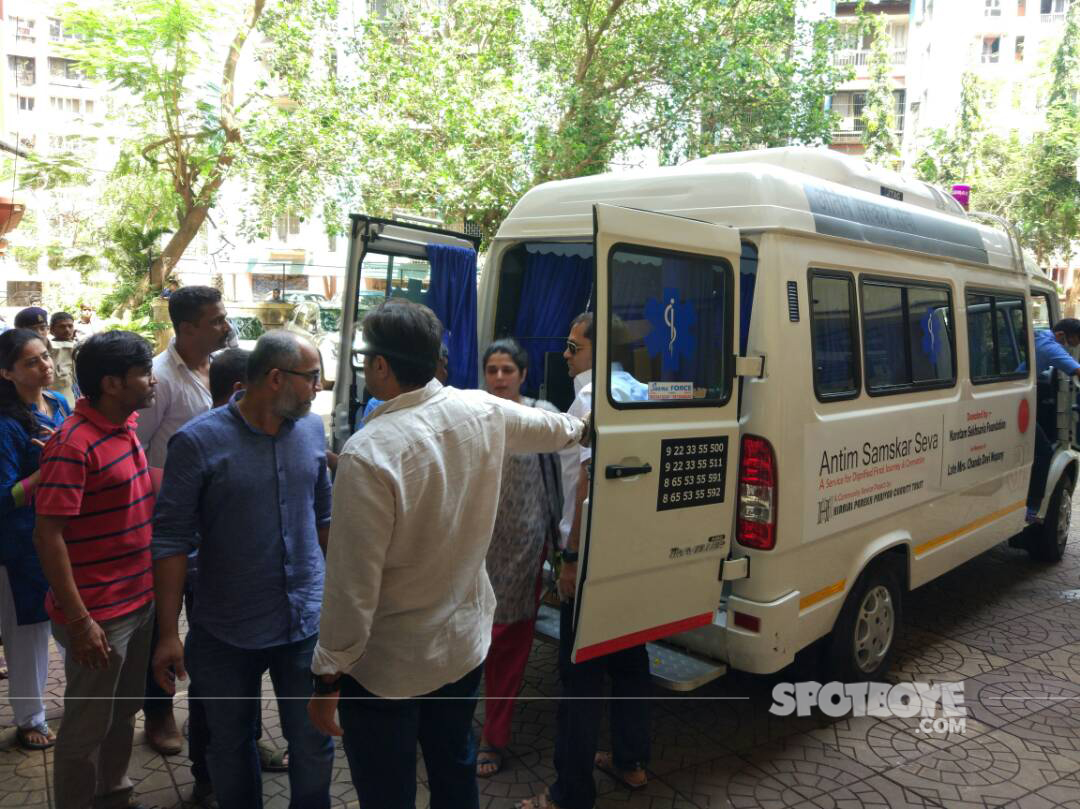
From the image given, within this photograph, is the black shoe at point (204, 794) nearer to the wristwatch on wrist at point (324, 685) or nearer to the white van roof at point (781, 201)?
the wristwatch on wrist at point (324, 685)

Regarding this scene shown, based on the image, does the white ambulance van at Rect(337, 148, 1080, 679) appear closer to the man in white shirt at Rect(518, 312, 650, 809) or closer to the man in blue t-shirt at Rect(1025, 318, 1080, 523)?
the man in white shirt at Rect(518, 312, 650, 809)

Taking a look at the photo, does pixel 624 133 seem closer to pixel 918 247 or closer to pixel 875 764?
pixel 918 247

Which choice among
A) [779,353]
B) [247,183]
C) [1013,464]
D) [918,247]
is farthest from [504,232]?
[247,183]

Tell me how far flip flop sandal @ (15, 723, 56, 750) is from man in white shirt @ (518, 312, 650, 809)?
2.02m

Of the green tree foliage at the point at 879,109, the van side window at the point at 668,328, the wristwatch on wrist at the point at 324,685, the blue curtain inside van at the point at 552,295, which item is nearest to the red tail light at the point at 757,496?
the van side window at the point at 668,328

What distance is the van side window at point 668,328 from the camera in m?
2.99

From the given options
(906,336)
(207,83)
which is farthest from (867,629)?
(207,83)

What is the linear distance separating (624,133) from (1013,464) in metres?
9.30

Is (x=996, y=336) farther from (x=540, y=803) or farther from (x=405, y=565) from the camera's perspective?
(x=405, y=565)

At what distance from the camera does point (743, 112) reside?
13.0 metres

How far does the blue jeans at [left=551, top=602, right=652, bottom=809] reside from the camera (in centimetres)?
305

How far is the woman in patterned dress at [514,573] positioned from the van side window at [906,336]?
1.57 meters

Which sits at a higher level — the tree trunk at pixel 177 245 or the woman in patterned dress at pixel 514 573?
the tree trunk at pixel 177 245

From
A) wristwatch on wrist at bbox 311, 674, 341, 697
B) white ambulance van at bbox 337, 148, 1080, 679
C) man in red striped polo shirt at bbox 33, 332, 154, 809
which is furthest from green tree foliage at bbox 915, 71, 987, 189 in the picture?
wristwatch on wrist at bbox 311, 674, 341, 697
